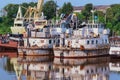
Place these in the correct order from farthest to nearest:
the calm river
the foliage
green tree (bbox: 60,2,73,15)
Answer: green tree (bbox: 60,2,73,15) → the foliage → the calm river

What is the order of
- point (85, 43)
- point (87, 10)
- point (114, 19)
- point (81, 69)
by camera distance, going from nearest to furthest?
point (81, 69) < point (85, 43) < point (114, 19) < point (87, 10)

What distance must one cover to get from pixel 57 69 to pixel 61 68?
2.29ft

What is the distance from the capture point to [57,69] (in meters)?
39.7

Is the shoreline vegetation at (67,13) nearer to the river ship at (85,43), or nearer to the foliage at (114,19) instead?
the foliage at (114,19)

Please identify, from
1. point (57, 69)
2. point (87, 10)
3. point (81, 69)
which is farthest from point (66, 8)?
point (57, 69)

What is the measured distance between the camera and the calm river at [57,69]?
3597cm

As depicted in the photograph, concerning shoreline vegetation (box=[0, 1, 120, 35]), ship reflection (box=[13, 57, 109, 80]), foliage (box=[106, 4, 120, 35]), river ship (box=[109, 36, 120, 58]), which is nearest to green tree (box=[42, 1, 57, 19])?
shoreline vegetation (box=[0, 1, 120, 35])

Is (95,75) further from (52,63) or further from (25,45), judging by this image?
(25,45)

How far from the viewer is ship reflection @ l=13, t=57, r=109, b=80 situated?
3603 centimetres

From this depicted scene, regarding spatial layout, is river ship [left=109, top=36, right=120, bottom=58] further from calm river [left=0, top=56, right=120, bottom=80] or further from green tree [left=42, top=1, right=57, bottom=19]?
green tree [left=42, top=1, right=57, bottom=19]

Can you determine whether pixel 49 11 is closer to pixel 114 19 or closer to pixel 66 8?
pixel 66 8

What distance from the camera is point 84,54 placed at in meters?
45.5

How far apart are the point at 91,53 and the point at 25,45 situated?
21.9ft

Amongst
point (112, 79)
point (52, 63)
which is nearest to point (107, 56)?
point (52, 63)
